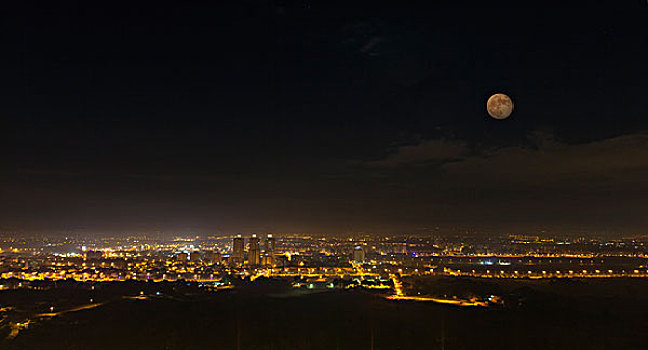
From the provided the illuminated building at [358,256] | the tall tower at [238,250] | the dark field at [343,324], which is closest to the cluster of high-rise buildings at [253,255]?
the tall tower at [238,250]

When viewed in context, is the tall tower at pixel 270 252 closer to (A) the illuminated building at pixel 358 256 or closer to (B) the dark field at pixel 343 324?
(A) the illuminated building at pixel 358 256

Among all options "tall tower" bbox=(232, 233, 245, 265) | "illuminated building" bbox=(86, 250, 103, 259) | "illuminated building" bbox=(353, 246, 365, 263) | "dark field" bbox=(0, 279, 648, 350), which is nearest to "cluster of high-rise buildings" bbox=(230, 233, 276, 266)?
"tall tower" bbox=(232, 233, 245, 265)

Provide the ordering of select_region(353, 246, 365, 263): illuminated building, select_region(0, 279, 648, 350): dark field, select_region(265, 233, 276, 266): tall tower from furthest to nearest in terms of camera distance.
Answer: select_region(353, 246, 365, 263): illuminated building → select_region(265, 233, 276, 266): tall tower → select_region(0, 279, 648, 350): dark field

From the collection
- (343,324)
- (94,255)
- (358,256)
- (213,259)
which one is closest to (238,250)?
(213,259)

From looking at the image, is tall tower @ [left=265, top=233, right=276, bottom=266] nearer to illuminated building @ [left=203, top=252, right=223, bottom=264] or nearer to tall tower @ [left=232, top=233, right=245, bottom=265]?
tall tower @ [left=232, top=233, right=245, bottom=265]

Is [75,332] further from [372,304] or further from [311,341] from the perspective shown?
[372,304]

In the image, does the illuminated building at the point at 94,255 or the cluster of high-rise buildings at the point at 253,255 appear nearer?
the cluster of high-rise buildings at the point at 253,255

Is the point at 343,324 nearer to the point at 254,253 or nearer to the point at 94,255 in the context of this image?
the point at 254,253

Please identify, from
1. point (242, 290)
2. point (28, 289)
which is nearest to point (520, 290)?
point (242, 290)
